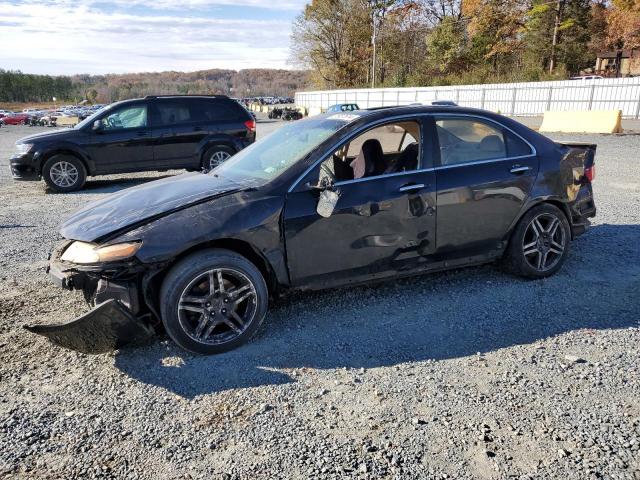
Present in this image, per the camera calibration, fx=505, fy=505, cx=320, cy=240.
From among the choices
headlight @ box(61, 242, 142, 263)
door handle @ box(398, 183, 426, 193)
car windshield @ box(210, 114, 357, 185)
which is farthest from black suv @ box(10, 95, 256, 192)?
door handle @ box(398, 183, 426, 193)

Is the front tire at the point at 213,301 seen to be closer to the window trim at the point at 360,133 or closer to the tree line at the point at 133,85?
the window trim at the point at 360,133

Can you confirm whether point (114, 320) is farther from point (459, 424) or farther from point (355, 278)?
point (459, 424)

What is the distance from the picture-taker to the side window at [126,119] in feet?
34.3

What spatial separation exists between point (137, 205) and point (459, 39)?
173ft

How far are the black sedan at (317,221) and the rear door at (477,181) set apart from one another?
1 centimetres

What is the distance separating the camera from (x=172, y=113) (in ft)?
35.5

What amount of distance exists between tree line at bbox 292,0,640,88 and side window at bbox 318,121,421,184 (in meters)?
37.2

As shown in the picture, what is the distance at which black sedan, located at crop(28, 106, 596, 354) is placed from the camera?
3477 mm

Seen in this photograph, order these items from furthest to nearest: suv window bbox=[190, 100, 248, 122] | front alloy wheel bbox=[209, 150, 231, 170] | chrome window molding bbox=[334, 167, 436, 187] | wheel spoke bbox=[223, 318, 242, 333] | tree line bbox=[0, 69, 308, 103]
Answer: tree line bbox=[0, 69, 308, 103] < front alloy wheel bbox=[209, 150, 231, 170] < suv window bbox=[190, 100, 248, 122] < chrome window molding bbox=[334, 167, 436, 187] < wheel spoke bbox=[223, 318, 242, 333]

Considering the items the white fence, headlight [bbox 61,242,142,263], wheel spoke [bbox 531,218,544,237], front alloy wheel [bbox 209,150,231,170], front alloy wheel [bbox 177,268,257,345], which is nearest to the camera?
headlight [bbox 61,242,142,263]

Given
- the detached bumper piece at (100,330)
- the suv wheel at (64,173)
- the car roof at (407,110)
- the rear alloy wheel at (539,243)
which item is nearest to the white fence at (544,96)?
the suv wheel at (64,173)

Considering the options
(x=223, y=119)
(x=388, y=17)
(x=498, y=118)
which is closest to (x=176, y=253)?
(x=498, y=118)

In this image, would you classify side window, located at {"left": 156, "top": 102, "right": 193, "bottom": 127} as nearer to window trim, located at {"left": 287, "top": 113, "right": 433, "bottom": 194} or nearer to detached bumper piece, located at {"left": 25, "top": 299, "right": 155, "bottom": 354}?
window trim, located at {"left": 287, "top": 113, "right": 433, "bottom": 194}

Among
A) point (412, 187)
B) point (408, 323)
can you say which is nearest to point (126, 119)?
point (412, 187)
